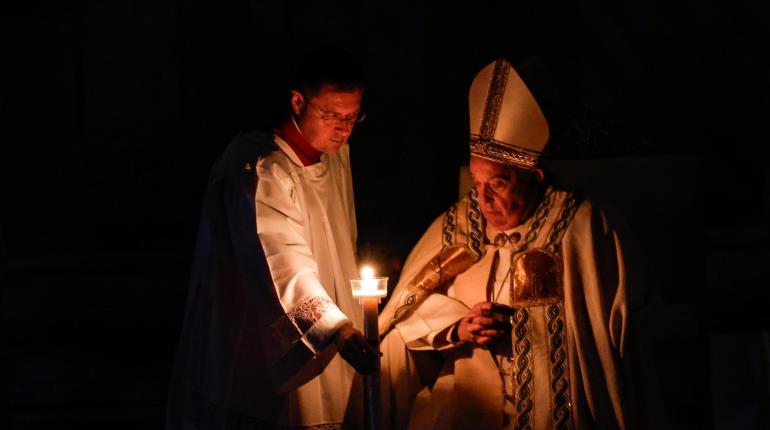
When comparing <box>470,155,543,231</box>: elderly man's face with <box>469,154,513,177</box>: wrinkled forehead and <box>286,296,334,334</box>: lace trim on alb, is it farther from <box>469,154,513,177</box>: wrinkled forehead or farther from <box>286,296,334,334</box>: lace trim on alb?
<box>286,296,334,334</box>: lace trim on alb

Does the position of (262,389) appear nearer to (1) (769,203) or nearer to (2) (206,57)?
(2) (206,57)

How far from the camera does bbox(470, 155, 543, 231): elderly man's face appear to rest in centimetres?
402

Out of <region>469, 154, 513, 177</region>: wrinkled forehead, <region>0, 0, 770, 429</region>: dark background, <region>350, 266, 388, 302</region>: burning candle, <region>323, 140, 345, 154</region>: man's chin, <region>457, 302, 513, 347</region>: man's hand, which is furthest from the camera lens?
<region>0, 0, 770, 429</region>: dark background

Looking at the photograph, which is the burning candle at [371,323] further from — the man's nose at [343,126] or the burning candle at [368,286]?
the man's nose at [343,126]

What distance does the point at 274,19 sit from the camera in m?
5.32

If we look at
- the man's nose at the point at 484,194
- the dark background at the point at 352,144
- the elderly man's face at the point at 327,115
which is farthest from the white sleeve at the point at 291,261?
the dark background at the point at 352,144

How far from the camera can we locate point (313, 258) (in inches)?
161

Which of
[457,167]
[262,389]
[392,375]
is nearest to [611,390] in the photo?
[392,375]

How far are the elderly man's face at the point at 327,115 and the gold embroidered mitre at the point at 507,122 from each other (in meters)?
0.46

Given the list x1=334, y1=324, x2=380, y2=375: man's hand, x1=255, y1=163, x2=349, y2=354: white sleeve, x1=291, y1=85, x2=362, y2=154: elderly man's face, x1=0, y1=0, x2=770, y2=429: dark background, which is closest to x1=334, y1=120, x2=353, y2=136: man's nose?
x1=291, y1=85, x2=362, y2=154: elderly man's face

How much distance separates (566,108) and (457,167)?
27.0 inches

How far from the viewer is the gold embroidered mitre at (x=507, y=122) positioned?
397 centimetres

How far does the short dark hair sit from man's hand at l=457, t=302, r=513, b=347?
0.92 meters

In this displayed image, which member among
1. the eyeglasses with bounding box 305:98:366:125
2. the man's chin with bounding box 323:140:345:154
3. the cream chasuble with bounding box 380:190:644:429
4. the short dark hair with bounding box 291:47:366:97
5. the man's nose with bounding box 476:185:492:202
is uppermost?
the short dark hair with bounding box 291:47:366:97
